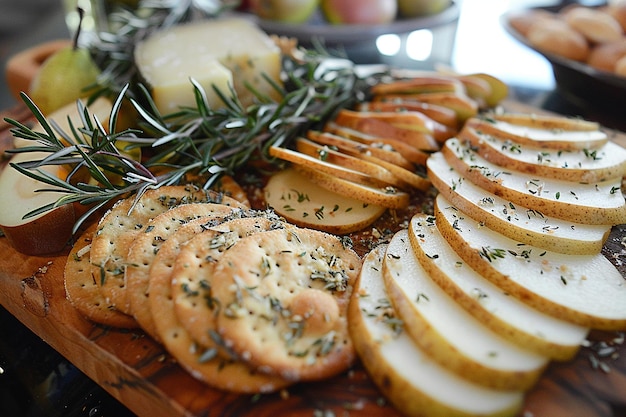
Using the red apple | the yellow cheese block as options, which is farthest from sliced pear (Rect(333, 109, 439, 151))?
the red apple

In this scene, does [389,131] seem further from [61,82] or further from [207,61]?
[61,82]

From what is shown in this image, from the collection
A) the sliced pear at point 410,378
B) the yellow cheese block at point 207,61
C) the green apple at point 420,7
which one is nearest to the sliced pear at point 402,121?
the yellow cheese block at point 207,61

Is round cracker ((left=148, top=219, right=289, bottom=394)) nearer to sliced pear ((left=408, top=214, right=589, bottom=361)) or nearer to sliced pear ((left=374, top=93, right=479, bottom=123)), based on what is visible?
sliced pear ((left=408, top=214, right=589, bottom=361))

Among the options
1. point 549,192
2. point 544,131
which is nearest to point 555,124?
point 544,131

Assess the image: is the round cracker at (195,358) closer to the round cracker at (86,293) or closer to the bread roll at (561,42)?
the round cracker at (86,293)

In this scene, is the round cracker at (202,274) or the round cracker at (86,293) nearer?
the round cracker at (202,274)

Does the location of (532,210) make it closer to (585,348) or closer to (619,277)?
(619,277)
